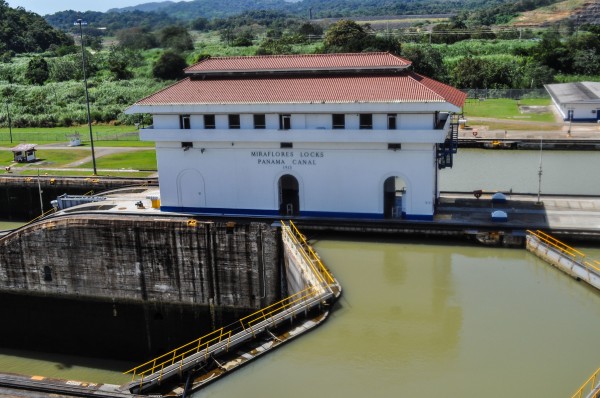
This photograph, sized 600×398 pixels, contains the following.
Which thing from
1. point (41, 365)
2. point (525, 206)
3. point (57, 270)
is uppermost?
point (525, 206)

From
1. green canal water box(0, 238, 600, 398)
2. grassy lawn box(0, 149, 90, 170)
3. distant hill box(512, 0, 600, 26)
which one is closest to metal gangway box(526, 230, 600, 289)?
green canal water box(0, 238, 600, 398)

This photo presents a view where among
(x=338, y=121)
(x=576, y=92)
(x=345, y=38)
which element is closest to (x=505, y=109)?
(x=576, y=92)

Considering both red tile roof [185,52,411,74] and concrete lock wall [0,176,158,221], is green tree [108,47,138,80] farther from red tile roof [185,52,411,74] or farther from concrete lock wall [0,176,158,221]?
red tile roof [185,52,411,74]

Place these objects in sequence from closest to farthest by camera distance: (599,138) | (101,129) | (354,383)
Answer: (354,383), (599,138), (101,129)

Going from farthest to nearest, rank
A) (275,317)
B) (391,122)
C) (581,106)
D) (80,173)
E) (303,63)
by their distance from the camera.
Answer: (581,106)
(80,173)
(303,63)
(391,122)
(275,317)

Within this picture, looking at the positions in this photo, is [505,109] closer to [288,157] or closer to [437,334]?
[288,157]

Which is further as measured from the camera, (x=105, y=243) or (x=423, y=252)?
(x=105, y=243)

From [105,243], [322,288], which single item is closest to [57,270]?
[105,243]

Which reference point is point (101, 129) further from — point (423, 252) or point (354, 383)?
point (354, 383)
